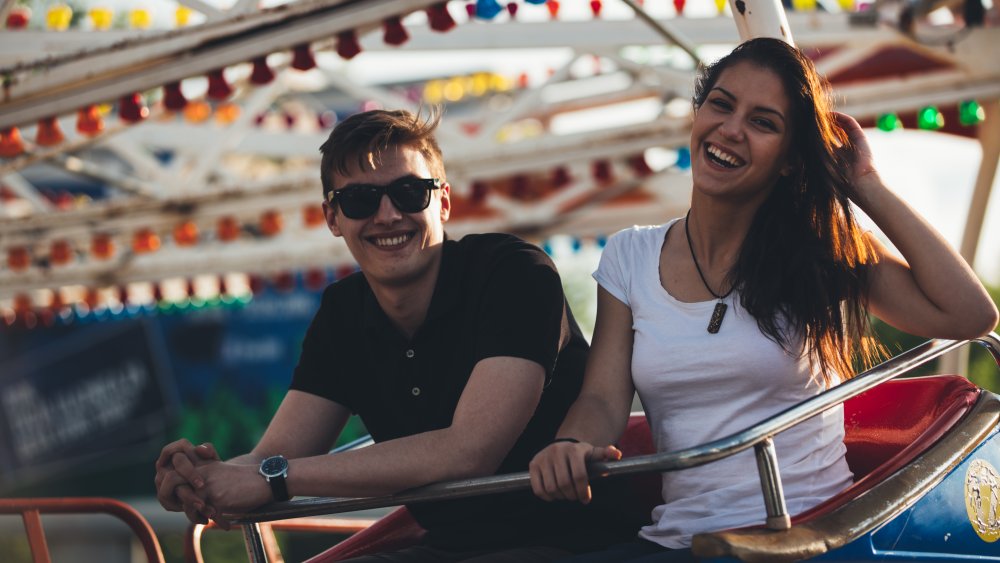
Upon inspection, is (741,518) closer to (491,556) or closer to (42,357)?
(491,556)

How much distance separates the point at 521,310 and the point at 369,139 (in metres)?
0.46

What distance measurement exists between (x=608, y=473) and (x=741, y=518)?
324 millimetres

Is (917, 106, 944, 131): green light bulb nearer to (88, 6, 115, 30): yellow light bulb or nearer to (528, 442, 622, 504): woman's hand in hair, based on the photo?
(88, 6, 115, 30): yellow light bulb

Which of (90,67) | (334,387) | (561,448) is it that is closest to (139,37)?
(90,67)

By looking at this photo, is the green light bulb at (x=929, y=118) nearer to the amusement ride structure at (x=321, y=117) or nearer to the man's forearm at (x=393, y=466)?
the amusement ride structure at (x=321, y=117)

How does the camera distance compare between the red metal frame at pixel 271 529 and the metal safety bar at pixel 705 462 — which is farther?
the red metal frame at pixel 271 529

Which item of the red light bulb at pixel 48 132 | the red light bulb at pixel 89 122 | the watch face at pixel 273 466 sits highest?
the red light bulb at pixel 89 122

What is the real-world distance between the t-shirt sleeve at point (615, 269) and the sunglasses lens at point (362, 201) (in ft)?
1.50

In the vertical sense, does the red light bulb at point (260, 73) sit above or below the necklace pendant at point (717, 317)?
above

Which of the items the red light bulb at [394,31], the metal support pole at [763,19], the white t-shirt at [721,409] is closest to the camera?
the white t-shirt at [721,409]

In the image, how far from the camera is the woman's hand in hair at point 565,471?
1985mm

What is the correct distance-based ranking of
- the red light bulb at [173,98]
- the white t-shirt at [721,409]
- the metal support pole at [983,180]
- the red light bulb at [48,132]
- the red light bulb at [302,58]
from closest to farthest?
the white t-shirt at [721,409]
the red light bulb at [302,58]
the red light bulb at [173,98]
the red light bulb at [48,132]
the metal support pole at [983,180]

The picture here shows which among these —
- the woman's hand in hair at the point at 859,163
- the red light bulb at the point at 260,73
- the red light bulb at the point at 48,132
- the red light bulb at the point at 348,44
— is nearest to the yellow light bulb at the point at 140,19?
the red light bulb at the point at 48,132

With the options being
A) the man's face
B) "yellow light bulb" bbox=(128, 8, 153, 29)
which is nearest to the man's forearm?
the man's face
